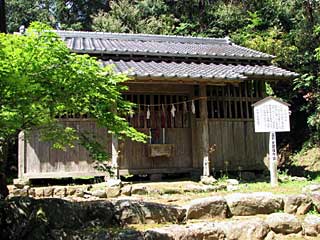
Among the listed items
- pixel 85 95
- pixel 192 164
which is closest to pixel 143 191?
pixel 192 164

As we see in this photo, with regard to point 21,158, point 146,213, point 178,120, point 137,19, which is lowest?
point 146,213

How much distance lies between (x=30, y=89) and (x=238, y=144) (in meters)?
8.99

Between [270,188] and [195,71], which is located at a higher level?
[195,71]

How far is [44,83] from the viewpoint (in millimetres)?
5109

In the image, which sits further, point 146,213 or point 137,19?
point 137,19

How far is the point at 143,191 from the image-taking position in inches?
381

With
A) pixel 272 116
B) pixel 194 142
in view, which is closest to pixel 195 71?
pixel 194 142

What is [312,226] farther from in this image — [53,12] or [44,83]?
[53,12]

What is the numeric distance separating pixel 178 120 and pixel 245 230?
624cm

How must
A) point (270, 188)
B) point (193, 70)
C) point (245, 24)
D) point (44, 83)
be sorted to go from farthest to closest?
point (245, 24)
point (193, 70)
point (270, 188)
point (44, 83)

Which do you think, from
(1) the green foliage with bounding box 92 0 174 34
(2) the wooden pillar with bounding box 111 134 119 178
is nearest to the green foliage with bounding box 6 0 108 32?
(1) the green foliage with bounding box 92 0 174 34

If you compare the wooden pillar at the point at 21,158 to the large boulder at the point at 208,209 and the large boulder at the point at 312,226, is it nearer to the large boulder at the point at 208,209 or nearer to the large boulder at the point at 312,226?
the large boulder at the point at 208,209

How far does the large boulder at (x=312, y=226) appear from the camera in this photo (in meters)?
6.88

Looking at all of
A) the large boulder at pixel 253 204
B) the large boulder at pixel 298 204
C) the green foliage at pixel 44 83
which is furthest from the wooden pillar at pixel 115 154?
the green foliage at pixel 44 83
